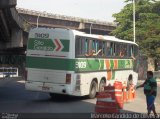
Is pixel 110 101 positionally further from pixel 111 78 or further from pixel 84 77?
pixel 111 78

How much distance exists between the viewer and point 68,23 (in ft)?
266

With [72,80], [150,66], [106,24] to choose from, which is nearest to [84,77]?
[72,80]

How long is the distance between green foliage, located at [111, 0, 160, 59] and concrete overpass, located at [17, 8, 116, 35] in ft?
38.5

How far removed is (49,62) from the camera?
1905 centimetres

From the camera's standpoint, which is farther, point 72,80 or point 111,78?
point 111,78

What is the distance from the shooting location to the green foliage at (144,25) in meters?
53.5

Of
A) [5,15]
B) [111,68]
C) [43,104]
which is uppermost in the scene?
[5,15]

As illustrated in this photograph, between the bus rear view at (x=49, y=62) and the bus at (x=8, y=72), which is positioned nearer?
the bus rear view at (x=49, y=62)

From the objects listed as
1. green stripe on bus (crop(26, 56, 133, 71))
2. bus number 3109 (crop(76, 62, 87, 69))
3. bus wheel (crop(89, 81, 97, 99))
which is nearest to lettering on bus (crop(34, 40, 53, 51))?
green stripe on bus (crop(26, 56, 133, 71))

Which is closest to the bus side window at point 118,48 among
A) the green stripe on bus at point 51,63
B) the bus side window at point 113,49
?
the bus side window at point 113,49

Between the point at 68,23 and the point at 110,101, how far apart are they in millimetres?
68266

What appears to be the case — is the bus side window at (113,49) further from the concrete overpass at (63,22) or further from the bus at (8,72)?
the concrete overpass at (63,22)

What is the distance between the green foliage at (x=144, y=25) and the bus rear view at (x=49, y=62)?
108 feet

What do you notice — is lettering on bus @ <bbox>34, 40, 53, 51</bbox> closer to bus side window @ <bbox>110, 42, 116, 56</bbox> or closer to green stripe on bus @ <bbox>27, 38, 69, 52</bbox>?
green stripe on bus @ <bbox>27, 38, 69, 52</bbox>
